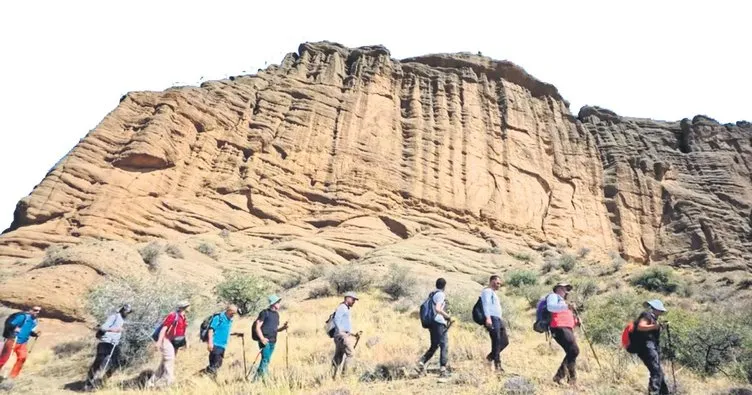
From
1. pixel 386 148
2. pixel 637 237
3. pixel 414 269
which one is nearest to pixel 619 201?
pixel 637 237

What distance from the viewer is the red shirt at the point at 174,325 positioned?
895cm

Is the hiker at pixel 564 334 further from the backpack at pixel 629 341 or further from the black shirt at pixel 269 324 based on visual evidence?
the black shirt at pixel 269 324

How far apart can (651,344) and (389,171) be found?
30833mm

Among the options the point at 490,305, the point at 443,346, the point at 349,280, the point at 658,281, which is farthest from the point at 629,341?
the point at 658,281

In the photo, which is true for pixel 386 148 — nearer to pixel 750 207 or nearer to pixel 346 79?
pixel 346 79

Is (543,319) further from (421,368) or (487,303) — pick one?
(421,368)

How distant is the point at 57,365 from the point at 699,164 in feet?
173

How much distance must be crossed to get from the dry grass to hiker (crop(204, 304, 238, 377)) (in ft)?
0.99

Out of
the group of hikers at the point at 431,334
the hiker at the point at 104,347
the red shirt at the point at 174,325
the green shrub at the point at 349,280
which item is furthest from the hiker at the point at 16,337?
the green shrub at the point at 349,280

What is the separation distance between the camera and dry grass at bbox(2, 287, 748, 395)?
23.7 feet

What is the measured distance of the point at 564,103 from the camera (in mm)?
52344

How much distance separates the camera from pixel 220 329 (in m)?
9.09

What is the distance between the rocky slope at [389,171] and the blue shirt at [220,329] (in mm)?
14675

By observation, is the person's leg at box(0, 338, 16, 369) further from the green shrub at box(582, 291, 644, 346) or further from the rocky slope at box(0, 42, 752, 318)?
the rocky slope at box(0, 42, 752, 318)
